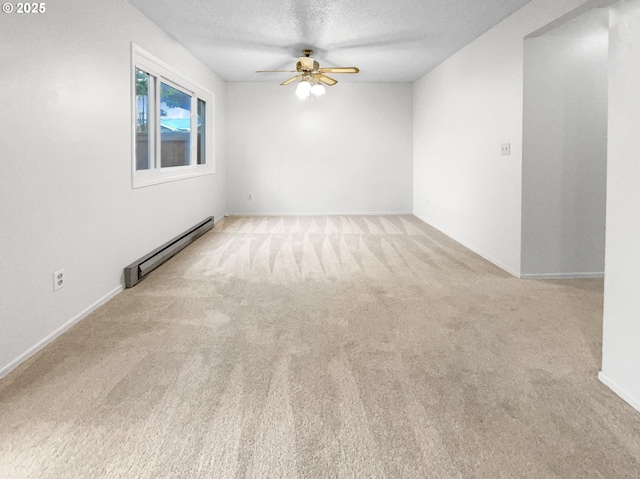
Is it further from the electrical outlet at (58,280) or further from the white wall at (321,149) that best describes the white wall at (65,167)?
the white wall at (321,149)

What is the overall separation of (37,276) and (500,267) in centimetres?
395

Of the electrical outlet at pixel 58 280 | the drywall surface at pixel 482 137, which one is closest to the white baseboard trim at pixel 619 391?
the drywall surface at pixel 482 137

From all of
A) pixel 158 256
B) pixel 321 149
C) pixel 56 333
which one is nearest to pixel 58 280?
pixel 56 333

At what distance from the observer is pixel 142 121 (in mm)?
4840

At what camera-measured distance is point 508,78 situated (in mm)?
4613

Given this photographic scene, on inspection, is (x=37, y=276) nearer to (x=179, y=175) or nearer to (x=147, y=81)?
(x=147, y=81)

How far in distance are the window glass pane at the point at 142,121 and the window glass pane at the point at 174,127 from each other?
0.45 meters

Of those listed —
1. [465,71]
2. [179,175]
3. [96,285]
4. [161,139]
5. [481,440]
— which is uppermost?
[465,71]

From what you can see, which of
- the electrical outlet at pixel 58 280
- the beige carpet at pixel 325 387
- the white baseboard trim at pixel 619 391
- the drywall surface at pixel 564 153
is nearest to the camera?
the beige carpet at pixel 325 387

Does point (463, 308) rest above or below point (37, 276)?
below

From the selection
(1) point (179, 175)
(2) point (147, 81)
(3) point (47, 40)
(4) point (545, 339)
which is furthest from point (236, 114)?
(4) point (545, 339)

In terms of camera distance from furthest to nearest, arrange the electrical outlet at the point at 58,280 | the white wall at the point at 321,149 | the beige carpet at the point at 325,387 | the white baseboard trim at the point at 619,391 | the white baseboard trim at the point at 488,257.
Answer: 1. the white wall at the point at 321,149
2. the white baseboard trim at the point at 488,257
3. the electrical outlet at the point at 58,280
4. the white baseboard trim at the point at 619,391
5. the beige carpet at the point at 325,387

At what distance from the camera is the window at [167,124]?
4.66 metres

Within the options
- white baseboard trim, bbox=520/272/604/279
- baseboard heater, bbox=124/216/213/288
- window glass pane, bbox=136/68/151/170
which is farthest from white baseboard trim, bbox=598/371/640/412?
window glass pane, bbox=136/68/151/170
